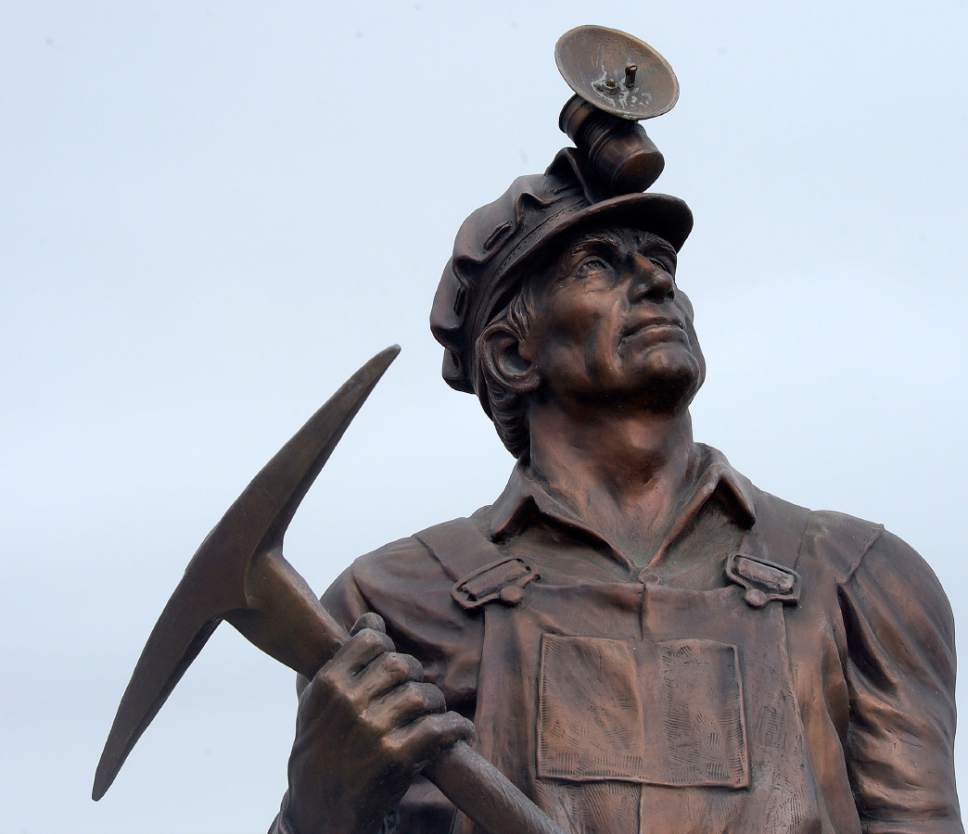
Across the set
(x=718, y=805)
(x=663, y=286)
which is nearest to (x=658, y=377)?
(x=663, y=286)

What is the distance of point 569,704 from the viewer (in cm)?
622

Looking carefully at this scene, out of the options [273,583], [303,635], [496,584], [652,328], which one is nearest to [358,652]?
[303,635]

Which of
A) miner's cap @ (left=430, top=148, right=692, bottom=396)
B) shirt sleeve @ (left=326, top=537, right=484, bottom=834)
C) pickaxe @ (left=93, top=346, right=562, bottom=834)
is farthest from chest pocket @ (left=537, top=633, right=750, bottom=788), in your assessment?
miner's cap @ (left=430, top=148, right=692, bottom=396)

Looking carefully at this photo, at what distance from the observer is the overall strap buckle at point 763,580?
6395 millimetres

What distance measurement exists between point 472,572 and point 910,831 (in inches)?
60.7

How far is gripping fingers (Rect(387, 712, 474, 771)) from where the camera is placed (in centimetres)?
570

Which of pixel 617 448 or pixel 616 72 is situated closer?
pixel 617 448

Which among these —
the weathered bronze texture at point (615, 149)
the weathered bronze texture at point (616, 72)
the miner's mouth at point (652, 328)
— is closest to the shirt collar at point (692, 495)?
the miner's mouth at point (652, 328)

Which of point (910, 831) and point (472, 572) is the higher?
point (472, 572)

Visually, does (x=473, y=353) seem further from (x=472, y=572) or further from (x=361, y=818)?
(x=361, y=818)

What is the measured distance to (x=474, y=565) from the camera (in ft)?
22.1

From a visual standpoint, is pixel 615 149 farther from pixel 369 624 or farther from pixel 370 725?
pixel 370 725

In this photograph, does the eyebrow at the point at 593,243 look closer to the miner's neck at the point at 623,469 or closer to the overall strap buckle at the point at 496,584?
the miner's neck at the point at 623,469

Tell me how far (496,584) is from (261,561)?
0.97 m
